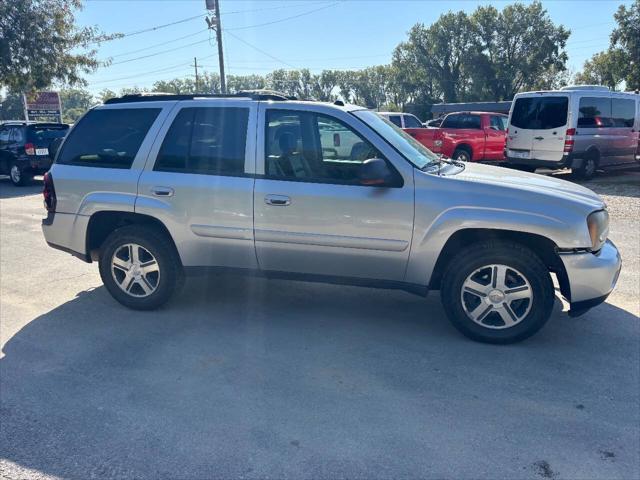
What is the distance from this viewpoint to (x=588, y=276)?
3.71m

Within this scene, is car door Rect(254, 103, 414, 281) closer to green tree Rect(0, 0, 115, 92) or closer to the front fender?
the front fender

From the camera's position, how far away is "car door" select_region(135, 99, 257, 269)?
421cm

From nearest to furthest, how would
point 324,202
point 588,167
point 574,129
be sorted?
point 324,202 < point 574,129 < point 588,167

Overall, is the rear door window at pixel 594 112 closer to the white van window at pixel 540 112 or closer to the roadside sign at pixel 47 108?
the white van window at pixel 540 112

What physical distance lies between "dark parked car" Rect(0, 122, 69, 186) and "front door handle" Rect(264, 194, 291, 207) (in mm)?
11849

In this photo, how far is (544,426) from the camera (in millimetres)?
2961

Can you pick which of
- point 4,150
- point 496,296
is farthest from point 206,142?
point 4,150

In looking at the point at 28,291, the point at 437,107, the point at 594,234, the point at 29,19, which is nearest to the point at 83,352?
the point at 28,291

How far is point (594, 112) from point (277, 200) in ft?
38.3

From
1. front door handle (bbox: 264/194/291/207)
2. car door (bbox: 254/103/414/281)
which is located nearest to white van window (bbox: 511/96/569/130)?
car door (bbox: 254/103/414/281)

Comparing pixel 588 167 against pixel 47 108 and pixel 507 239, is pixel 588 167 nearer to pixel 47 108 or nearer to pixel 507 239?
pixel 507 239

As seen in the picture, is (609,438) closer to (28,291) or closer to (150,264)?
(150,264)

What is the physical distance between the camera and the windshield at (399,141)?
4.10 metres

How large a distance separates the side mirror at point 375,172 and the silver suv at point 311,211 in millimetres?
11
